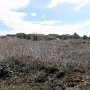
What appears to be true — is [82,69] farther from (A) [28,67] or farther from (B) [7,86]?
(B) [7,86]

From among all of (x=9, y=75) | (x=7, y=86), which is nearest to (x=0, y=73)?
(x=9, y=75)

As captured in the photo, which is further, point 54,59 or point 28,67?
point 54,59

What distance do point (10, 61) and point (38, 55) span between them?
Answer: 7.98 feet

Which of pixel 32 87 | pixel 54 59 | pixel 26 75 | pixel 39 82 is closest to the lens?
pixel 32 87

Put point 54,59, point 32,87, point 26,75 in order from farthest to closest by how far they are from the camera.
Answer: point 54,59
point 26,75
point 32,87

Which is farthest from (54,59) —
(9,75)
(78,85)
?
A: (78,85)

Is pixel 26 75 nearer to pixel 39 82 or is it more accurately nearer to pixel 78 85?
pixel 39 82

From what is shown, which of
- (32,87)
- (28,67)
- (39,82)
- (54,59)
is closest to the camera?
(32,87)

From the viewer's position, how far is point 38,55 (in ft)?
50.2

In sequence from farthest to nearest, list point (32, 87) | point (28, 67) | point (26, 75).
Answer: point (28, 67) < point (26, 75) < point (32, 87)

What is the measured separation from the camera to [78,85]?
10.6 meters

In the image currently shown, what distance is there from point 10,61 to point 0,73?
Answer: 3.69ft

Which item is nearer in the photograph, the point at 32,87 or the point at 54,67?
the point at 32,87

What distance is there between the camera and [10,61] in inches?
518
